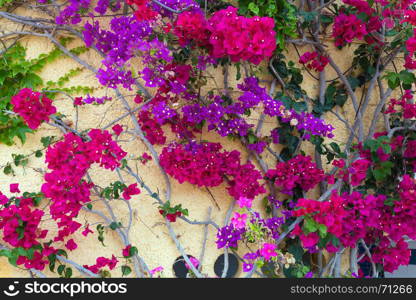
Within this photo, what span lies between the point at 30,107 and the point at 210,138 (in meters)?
1.08

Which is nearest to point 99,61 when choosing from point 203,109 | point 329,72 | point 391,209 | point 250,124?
point 203,109

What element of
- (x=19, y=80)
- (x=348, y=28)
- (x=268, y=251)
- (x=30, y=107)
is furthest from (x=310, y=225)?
(x=19, y=80)

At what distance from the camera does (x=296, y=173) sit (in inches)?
96.6

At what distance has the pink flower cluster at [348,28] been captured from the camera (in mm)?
2568

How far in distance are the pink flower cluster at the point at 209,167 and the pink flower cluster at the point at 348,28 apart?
1.06m

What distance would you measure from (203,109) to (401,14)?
130cm

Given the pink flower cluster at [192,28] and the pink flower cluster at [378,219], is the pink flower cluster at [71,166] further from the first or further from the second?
the pink flower cluster at [378,219]

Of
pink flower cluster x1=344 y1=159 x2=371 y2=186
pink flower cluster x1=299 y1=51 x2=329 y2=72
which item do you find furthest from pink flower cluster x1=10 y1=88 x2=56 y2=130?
pink flower cluster x1=344 y1=159 x2=371 y2=186

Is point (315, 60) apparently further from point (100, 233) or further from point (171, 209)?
point (100, 233)

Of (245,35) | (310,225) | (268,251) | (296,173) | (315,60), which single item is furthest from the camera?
(315,60)

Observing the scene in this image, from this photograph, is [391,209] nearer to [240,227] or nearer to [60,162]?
[240,227]

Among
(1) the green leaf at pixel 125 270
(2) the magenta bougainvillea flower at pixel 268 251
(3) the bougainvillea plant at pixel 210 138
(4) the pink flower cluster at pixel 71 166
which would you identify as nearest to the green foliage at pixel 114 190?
(3) the bougainvillea plant at pixel 210 138

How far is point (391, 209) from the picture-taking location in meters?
2.44

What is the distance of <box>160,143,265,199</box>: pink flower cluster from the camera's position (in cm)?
233
